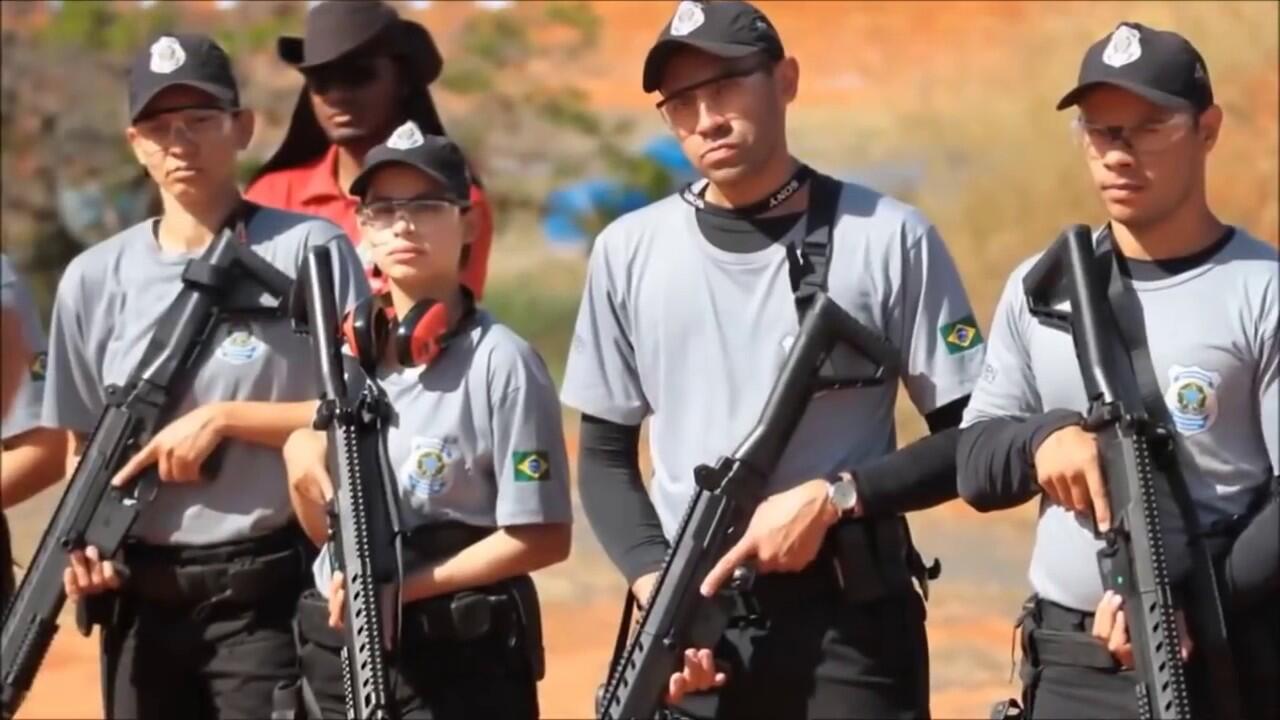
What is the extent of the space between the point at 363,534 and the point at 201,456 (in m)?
0.67

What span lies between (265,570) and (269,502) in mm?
154

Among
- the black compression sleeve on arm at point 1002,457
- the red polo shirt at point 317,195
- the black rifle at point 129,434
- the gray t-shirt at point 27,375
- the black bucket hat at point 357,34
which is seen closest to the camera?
the black compression sleeve on arm at point 1002,457

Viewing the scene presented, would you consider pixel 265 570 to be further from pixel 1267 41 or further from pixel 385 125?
pixel 1267 41

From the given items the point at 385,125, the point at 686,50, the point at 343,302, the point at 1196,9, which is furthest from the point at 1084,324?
the point at 1196,9

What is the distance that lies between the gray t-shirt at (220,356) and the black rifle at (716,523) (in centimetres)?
114

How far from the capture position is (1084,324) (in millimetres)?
4180

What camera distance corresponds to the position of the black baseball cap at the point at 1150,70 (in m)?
4.25

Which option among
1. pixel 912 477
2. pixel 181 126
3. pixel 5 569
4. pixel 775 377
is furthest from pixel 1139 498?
pixel 5 569

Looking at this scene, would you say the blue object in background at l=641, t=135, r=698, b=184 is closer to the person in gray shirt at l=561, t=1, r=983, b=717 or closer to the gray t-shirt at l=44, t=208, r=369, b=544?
the gray t-shirt at l=44, t=208, r=369, b=544

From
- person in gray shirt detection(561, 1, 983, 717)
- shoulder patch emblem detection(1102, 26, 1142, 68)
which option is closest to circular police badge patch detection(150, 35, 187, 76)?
person in gray shirt detection(561, 1, 983, 717)

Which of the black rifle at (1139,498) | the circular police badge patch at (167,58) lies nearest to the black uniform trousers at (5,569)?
the circular police badge patch at (167,58)

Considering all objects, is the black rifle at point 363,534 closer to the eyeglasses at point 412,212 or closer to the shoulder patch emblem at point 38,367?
the eyeglasses at point 412,212

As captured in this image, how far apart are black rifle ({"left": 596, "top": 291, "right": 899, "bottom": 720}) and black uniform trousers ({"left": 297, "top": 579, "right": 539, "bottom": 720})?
0.43 metres

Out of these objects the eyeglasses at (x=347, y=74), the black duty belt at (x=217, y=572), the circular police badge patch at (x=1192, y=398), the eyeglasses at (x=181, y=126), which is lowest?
the black duty belt at (x=217, y=572)
